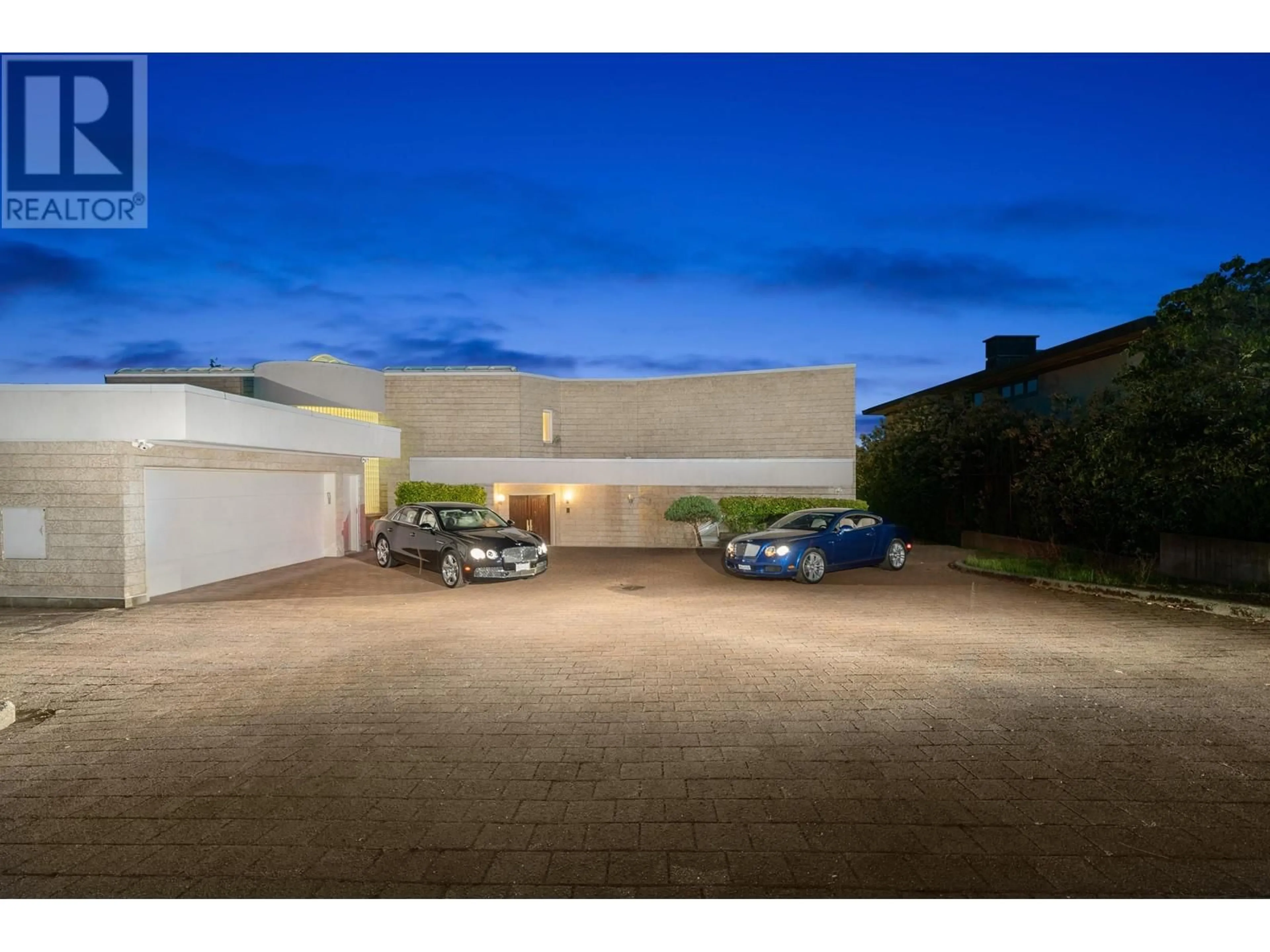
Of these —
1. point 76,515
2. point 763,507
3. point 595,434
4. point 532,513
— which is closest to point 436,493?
point 532,513

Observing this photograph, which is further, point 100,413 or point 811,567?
point 811,567

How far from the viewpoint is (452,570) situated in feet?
45.4

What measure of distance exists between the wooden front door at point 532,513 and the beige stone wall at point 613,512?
14 cm

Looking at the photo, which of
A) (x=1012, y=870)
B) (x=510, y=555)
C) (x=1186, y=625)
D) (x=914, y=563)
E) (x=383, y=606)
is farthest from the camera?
(x=914, y=563)

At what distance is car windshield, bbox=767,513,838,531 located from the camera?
15.0m

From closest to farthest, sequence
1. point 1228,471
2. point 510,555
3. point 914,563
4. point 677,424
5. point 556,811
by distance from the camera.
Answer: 1. point 556,811
2. point 1228,471
3. point 510,555
4. point 914,563
5. point 677,424

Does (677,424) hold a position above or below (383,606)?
above

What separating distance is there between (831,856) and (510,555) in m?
10.7

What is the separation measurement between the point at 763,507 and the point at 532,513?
25.1ft

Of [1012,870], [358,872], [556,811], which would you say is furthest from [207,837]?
[1012,870]

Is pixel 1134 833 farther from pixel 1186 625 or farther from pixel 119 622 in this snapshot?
pixel 119 622

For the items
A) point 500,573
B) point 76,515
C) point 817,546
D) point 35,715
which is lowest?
point 35,715

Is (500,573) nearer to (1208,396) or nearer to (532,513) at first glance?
(532,513)

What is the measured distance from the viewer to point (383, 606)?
11.8 m
